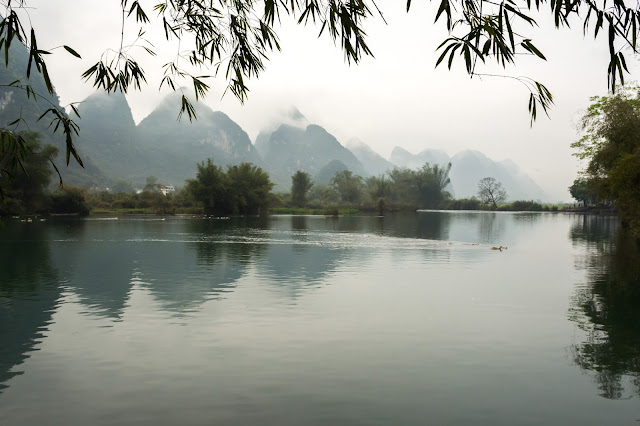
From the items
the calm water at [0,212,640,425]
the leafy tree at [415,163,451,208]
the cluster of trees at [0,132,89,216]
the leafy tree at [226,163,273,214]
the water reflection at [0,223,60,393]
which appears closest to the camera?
the calm water at [0,212,640,425]

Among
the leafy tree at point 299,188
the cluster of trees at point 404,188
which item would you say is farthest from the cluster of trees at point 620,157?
the cluster of trees at point 404,188

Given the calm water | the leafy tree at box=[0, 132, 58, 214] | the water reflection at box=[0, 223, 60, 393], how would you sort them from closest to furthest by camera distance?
1. the calm water
2. the water reflection at box=[0, 223, 60, 393]
3. the leafy tree at box=[0, 132, 58, 214]

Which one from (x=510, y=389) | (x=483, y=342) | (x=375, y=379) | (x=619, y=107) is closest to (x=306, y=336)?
(x=375, y=379)

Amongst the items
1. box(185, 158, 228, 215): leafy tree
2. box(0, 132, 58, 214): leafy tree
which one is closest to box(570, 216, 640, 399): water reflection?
box(0, 132, 58, 214): leafy tree

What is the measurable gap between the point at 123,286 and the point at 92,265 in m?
6.92

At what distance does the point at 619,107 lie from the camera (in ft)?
127

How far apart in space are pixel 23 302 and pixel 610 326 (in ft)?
56.1

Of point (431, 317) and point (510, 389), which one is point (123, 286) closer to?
point (431, 317)

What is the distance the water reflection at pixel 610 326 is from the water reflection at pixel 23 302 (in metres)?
10.8

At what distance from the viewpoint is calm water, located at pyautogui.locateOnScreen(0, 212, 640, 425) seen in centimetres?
793

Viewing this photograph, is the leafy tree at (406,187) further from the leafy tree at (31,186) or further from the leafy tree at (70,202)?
the leafy tree at (31,186)

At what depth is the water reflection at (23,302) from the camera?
35.0 feet

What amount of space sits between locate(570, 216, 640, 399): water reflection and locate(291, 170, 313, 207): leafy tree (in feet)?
361

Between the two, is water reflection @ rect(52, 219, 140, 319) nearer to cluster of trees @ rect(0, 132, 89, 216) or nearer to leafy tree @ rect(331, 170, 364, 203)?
cluster of trees @ rect(0, 132, 89, 216)
